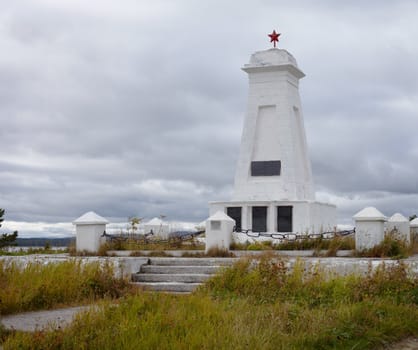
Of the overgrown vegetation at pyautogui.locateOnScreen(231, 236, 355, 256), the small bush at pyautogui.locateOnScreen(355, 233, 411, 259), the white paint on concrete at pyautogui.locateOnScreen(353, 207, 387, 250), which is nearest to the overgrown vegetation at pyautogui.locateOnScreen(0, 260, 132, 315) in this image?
the overgrown vegetation at pyautogui.locateOnScreen(231, 236, 355, 256)

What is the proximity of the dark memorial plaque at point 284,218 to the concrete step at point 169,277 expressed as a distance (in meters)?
10.8

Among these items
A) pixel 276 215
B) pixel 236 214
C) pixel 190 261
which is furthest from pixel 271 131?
pixel 190 261

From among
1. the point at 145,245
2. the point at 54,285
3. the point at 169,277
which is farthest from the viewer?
the point at 145,245

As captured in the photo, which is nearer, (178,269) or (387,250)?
(178,269)

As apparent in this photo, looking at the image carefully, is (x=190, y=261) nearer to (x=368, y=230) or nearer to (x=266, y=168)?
(x=368, y=230)

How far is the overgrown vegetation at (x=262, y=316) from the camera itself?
745 centimetres

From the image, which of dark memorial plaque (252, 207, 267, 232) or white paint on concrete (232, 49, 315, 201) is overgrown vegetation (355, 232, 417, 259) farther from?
white paint on concrete (232, 49, 315, 201)

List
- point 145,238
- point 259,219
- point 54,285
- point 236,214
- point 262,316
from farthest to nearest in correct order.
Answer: point 236,214 → point 259,219 → point 145,238 → point 54,285 → point 262,316

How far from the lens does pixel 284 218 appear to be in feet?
81.9

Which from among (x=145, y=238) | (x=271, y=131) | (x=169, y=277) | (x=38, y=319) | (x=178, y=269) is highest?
(x=271, y=131)

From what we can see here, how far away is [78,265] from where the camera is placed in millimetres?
12664

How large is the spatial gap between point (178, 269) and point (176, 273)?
110 mm

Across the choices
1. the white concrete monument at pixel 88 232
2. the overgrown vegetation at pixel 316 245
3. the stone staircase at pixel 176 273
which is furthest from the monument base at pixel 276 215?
the stone staircase at pixel 176 273

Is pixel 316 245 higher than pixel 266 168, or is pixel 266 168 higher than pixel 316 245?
pixel 266 168
